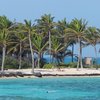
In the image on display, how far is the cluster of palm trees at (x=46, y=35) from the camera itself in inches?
3255

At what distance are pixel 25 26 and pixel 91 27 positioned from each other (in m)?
14.9

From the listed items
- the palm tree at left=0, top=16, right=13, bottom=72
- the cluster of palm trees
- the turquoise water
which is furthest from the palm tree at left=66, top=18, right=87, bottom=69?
the turquoise water

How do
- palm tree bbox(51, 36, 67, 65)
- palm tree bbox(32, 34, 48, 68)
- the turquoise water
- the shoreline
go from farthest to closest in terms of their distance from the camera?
1. palm tree bbox(51, 36, 67, 65)
2. palm tree bbox(32, 34, 48, 68)
3. the shoreline
4. the turquoise water

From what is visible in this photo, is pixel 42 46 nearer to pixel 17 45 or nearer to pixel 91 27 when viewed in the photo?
pixel 17 45

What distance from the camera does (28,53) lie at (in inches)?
3733

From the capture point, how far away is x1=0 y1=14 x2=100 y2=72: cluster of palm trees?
8269 centimetres

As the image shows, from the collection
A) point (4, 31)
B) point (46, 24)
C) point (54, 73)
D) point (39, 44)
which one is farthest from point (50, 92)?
point (46, 24)

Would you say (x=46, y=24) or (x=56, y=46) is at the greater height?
(x=46, y=24)

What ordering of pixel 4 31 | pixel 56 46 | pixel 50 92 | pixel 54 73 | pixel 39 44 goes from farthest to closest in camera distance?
pixel 56 46 → pixel 39 44 → pixel 4 31 → pixel 54 73 → pixel 50 92

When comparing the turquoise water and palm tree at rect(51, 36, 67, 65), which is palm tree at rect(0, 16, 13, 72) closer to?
palm tree at rect(51, 36, 67, 65)

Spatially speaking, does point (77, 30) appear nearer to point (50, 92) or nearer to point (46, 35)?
point (46, 35)

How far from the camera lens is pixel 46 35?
9019 cm

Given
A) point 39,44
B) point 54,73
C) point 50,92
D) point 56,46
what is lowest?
point 50,92

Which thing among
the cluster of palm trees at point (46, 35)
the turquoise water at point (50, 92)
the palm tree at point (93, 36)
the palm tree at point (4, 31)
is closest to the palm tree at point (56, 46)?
the cluster of palm trees at point (46, 35)
